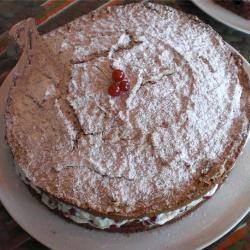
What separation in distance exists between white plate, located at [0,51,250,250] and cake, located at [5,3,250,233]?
0.03 metres

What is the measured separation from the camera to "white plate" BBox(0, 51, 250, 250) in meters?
1.42

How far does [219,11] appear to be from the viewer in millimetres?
1916

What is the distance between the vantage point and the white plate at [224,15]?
188 cm

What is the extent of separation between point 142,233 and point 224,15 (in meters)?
0.92

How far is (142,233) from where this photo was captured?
57.1 inches

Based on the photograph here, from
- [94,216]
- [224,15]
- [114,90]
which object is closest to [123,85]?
[114,90]

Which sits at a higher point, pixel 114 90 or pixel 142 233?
pixel 114 90

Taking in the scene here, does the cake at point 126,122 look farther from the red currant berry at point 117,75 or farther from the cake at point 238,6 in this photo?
the cake at point 238,6

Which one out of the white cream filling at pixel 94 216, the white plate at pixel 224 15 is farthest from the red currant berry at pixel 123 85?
the white plate at pixel 224 15

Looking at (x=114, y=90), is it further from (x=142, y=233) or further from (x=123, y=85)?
(x=142, y=233)

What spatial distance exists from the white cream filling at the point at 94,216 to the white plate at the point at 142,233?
44 millimetres

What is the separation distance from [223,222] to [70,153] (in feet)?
1.60

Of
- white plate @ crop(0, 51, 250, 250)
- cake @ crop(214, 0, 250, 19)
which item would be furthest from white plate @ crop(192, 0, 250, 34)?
white plate @ crop(0, 51, 250, 250)

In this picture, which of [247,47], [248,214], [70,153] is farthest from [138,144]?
[247,47]
